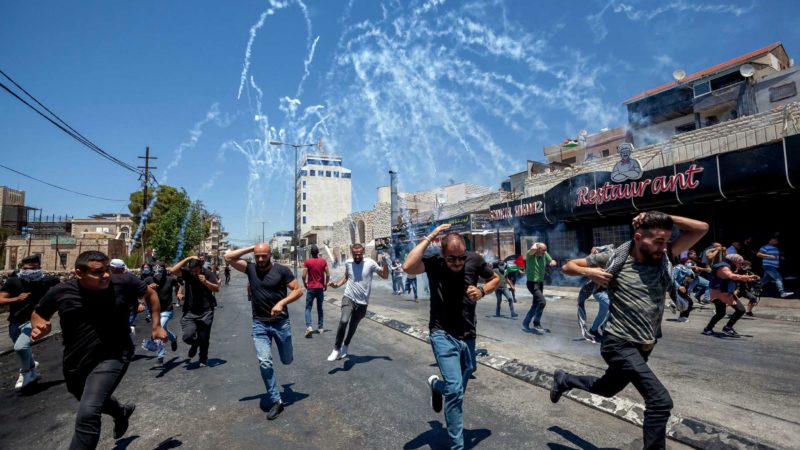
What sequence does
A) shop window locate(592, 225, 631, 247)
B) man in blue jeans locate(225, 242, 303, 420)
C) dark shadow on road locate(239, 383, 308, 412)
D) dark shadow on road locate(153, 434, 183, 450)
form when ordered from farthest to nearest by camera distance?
shop window locate(592, 225, 631, 247), man in blue jeans locate(225, 242, 303, 420), dark shadow on road locate(239, 383, 308, 412), dark shadow on road locate(153, 434, 183, 450)

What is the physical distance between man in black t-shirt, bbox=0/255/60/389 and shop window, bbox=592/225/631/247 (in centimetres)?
1802

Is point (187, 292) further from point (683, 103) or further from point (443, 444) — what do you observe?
point (683, 103)

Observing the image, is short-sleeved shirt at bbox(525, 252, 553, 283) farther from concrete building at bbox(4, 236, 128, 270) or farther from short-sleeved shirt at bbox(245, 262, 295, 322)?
concrete building at bbox(4, 236, 128, 270)

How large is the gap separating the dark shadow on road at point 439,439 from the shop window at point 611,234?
1552cm

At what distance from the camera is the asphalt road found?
3320mm

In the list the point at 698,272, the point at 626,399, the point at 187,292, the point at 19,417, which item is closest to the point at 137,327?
the point at 187,292

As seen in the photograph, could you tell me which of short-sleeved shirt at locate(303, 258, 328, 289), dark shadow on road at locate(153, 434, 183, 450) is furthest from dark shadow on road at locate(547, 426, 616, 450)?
short-sleeved shirt at locate(303, 258, 328, 289)

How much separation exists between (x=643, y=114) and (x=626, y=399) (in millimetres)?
31627

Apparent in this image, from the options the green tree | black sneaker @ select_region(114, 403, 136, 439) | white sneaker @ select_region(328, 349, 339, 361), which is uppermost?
the green tree

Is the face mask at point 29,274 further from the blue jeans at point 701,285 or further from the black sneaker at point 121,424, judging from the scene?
the blue jeans at point 701,285

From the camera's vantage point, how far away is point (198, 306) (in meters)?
6.02

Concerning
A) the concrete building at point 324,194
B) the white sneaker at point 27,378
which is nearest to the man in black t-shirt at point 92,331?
the white sneaker at point 27,378

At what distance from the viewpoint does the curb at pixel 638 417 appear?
298 cm

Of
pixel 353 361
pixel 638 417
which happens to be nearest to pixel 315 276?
pixel 353 361
